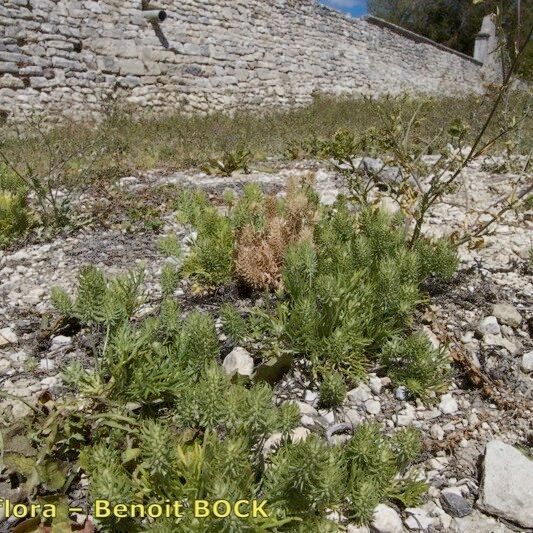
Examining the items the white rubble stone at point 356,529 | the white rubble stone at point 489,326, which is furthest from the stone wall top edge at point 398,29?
the white rubble stone at point 356,529

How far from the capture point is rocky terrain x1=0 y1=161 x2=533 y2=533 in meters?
1.79

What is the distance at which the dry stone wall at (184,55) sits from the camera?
28.1 ft

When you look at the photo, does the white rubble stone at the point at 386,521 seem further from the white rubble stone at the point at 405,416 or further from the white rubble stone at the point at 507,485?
the white rubble stone at the point at 405,416

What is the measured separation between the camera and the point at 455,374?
235 centimetres

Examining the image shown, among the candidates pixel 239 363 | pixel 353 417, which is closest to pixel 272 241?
pixel 239 363

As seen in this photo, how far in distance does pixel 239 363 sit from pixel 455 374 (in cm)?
101

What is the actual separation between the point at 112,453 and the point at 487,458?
135 cm

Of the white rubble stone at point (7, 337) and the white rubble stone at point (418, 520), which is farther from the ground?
the white rubble stone at point (418, 520)

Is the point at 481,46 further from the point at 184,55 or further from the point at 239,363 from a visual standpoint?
the point at 239,363

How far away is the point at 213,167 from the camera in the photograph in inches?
224

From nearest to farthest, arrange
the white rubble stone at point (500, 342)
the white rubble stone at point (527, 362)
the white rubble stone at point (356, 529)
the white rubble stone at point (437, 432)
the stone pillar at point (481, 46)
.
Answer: the white rubble stone at point (356, 529), the white rubble stone at point (437, 432), the white rubble stone at point (527, 362), the white rubble stone at point (500, 342), the stone pillar at point (481, 46)

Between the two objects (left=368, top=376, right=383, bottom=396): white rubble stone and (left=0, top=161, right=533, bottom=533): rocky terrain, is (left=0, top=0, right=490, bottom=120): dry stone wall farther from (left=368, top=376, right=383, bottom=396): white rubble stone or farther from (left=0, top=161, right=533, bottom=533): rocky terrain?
(left=368, top=376, right=383, bottom=396): white rubble stone

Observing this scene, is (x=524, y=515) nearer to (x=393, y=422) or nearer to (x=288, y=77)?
(x=393, y=422)

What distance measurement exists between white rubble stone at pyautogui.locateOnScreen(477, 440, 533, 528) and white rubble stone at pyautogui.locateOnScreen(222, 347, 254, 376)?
1.00m
